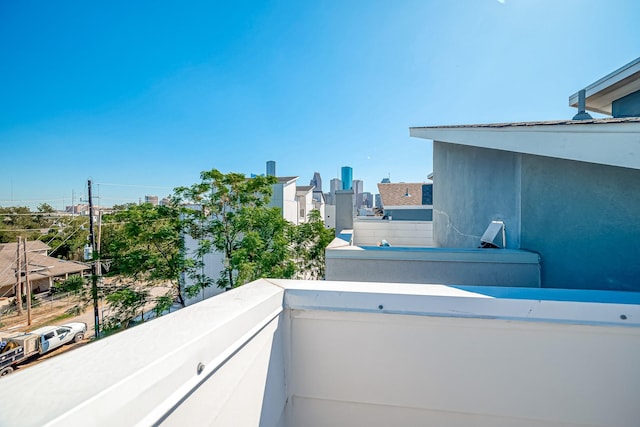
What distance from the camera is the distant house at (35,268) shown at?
1580cm

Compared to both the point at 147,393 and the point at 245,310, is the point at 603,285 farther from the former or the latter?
the point at 147,393

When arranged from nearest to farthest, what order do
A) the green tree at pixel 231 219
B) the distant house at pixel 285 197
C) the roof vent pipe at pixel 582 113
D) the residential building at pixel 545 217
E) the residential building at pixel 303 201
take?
the residential building at pixel 545 217 < the roof vent pipe at pixel 582 113 < the green tree at pixel 231 219 < the distant house at pixel 285 197 < the residential building at pixel 303 201

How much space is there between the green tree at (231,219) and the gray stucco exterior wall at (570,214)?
22.8ft

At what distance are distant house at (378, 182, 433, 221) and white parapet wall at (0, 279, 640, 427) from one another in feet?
38.8

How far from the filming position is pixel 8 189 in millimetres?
17812

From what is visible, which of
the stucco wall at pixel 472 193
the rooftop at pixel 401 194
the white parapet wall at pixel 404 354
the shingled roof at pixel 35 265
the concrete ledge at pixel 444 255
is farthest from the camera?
the rooftop at pixel 401 194

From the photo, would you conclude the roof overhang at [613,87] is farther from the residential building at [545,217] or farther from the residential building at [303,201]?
the residential building at [303,201]

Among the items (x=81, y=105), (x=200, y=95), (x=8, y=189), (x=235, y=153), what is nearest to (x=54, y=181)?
(x=8, y=189)

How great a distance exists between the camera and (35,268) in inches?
691

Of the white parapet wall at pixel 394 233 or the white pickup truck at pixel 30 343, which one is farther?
the white pickup truck at pixel 30 343

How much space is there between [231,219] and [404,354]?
1035 centimetres

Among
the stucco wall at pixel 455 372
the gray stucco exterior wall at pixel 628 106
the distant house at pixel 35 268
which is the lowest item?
the distant house at pixel 35 268

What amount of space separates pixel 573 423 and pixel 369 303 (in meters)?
0.96

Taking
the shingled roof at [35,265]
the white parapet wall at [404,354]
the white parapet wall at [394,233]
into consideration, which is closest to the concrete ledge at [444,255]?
the white parapet wall at [404,354]
